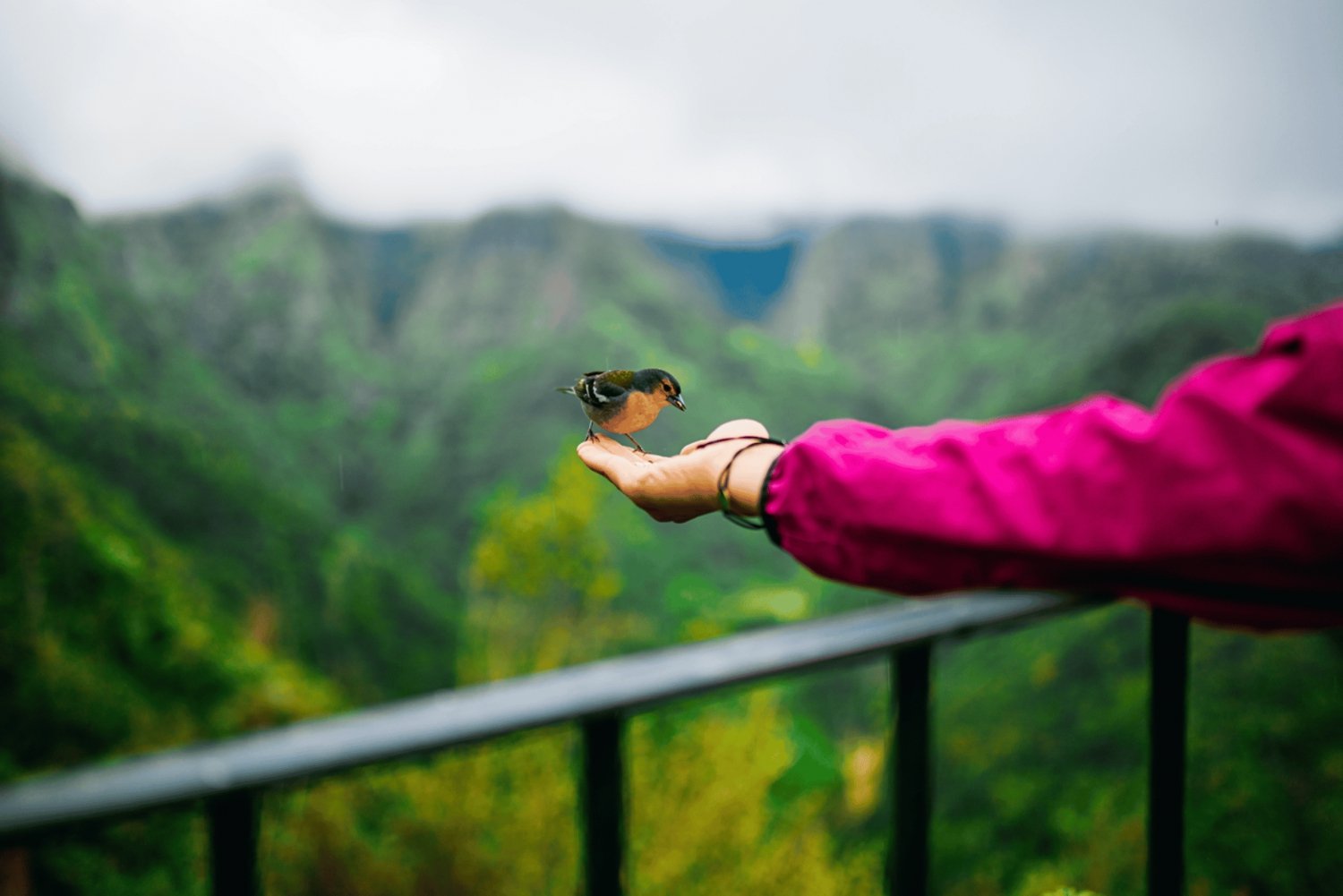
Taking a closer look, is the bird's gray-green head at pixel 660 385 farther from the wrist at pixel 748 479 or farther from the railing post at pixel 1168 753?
the railing post at pixel 1168 753

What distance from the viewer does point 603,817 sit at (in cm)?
98

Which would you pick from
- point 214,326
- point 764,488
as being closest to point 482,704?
point 764,488

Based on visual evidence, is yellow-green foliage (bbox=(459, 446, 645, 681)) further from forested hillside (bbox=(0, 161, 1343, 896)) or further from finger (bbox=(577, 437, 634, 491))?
finger (bbox=(577, 437, 634, 491))

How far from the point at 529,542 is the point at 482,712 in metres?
0.18

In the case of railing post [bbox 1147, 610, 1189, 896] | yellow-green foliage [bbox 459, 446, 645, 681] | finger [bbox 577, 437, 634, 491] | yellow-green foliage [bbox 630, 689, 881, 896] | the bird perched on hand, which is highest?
the bird perched on hand

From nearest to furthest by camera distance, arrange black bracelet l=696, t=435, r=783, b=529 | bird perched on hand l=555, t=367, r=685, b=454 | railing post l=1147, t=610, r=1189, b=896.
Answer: bird perched on hand l=555, t=367, r=685, b=454, black bracelet l=696, t=435, r=783, b=529, railing post l=1147, t=610, r=1189, b=896

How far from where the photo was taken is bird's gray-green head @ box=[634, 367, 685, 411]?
0.51 metres

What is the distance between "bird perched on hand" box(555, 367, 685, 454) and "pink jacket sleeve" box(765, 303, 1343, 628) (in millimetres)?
181

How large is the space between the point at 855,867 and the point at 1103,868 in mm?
5459

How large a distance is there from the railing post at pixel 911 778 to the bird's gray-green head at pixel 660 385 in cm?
69

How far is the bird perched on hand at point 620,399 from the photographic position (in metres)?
0.49

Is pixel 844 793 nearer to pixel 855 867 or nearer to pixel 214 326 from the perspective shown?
pixel 855 867

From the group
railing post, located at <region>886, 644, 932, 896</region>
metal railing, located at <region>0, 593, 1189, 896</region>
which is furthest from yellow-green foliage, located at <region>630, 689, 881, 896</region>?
metal railing, located at <region>0, 593, 1189, 896</region>

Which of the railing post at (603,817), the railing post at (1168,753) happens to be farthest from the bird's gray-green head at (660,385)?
the railing post at (1168,753)
